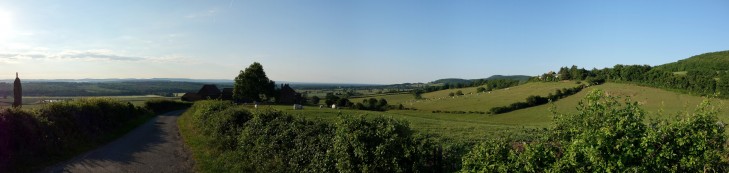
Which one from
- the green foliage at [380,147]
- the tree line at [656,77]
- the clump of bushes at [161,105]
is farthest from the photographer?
the clump of bushes at [161,105]

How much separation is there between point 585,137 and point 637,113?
2.62 ft

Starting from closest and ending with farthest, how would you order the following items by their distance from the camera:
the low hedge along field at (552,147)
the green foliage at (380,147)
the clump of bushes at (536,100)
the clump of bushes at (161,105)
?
1. the low hedge along field at (552,147)
2. the green foliage at (380,147)
3. the clump of bushes at (161,105)
4. the clump of bushes at (536,100)

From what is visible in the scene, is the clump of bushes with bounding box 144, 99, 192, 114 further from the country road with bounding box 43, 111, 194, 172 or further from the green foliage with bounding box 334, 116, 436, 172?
the green foliage with bounding box 334, 116, 436, 172

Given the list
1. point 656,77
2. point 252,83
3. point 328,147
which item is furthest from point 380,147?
point 656,77

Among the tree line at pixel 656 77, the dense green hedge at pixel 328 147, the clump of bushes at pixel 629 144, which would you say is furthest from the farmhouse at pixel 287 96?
the clump of bushes at pixel 629 144

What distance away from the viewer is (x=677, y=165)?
482cm

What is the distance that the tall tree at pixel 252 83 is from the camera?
219 ft

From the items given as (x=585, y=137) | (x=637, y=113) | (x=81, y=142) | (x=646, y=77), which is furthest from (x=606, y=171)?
(x=646, y=77)

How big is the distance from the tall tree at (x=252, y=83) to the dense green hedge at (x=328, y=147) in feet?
171

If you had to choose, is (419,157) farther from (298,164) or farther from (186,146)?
(186,146)

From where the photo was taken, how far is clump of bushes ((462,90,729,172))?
473 centimetres

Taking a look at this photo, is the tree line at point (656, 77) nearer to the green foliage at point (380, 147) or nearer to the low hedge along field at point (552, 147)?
the green foliage at point (380, 147)

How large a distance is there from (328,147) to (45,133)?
537 inches

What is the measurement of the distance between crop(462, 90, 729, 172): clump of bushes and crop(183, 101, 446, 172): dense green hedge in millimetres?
2626
